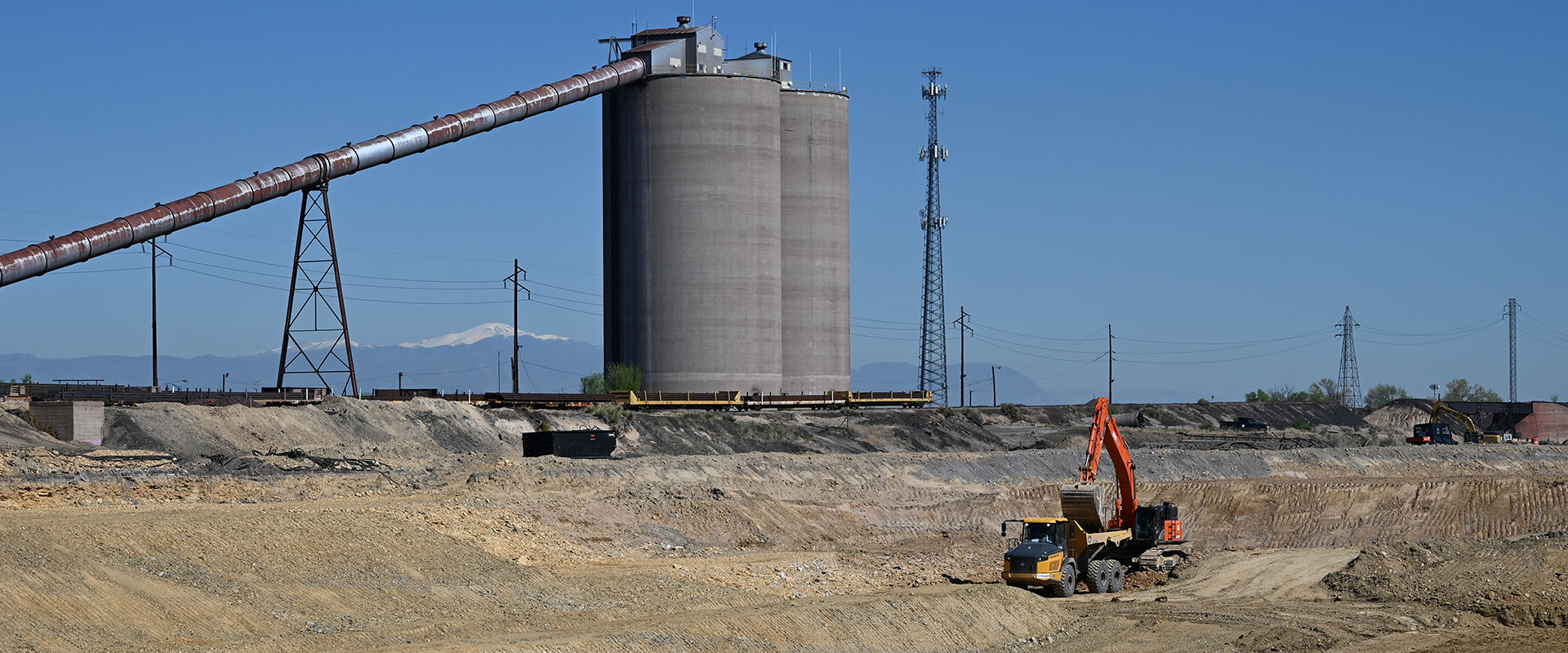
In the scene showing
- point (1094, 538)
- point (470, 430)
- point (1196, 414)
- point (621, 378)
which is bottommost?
point (1196, 414)

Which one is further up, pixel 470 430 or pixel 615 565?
pixel 470 430

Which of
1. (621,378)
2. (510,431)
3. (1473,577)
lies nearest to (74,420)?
(510,431)

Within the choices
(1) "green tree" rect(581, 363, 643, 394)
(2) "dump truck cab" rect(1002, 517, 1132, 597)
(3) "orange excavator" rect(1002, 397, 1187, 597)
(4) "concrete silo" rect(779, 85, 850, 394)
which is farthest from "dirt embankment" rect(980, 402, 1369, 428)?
(2) "dump truck cab" rect(1002, 517, 1132, 597)

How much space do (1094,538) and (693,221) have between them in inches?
2131

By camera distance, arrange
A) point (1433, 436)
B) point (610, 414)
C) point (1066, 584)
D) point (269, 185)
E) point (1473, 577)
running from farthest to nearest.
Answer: point (1433, 436) < point (610, 414) < point (269, 185) < point (1473, 577) < point (1066, 584)

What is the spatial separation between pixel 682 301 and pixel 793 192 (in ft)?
39.7

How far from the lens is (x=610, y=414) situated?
244 feet

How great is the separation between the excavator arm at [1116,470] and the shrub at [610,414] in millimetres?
36114

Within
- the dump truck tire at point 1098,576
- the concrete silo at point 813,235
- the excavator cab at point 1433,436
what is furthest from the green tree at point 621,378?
the dump truck tire at point 1098,576

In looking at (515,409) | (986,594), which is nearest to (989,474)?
(515,409)

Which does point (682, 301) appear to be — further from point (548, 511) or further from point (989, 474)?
point (548, 511)

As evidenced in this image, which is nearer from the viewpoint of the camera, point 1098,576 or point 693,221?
point 1098,576

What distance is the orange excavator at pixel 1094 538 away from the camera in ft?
120

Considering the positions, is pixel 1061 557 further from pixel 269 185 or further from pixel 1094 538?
pixel 269 185
